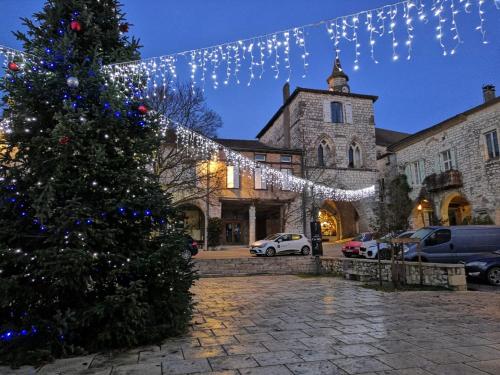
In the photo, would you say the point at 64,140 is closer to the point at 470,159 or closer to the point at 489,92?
the point at 470,159

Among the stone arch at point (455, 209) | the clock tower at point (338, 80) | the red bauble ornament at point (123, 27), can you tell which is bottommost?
the stone arch at point (455, 209)

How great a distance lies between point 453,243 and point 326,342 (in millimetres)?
8907

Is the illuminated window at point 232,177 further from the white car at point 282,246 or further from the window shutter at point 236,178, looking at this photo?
the white car at point 282,246

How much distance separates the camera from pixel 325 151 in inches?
1040

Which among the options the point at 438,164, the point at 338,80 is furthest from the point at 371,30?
the point at 338,80

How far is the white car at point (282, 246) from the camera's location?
55.0ft

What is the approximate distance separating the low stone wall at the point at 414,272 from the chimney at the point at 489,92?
62.0 feet

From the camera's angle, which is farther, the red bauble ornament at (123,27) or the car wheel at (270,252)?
the car wheel at (270,252)

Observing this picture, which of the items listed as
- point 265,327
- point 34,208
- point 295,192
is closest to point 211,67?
point 34,208

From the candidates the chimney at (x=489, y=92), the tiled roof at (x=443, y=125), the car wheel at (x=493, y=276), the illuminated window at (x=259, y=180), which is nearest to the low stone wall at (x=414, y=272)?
the car wheel at (x=493, y=276)

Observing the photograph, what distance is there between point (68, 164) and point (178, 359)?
2.50 m

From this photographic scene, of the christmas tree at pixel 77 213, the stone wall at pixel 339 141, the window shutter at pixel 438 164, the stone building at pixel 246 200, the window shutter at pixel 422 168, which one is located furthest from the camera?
the stone wall at pixel 339 141

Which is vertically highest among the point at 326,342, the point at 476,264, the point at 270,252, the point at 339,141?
the point at 339,141

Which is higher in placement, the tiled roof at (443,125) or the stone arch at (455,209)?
the tiled roof at (443,125)
